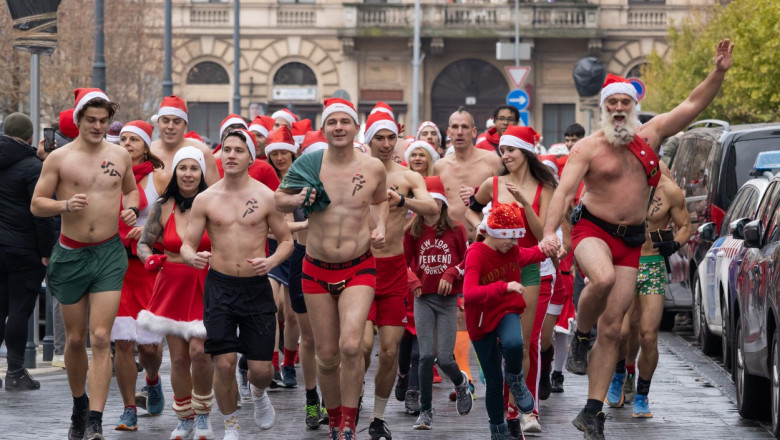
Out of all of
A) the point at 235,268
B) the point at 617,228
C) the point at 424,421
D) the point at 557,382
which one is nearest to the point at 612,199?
the point at 617,228

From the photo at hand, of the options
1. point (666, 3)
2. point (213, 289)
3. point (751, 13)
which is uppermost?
point (666, 3)

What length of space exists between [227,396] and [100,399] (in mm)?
873

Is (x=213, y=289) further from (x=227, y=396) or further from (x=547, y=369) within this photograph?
(x=547, y=369)

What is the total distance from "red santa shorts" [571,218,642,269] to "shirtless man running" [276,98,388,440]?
4.73ft

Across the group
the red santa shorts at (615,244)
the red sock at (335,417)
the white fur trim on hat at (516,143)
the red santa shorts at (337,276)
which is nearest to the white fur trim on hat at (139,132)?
the red santa shorts at (337,276)

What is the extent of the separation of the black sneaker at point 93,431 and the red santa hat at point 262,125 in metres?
5.20

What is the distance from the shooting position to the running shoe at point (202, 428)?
10.1 meters

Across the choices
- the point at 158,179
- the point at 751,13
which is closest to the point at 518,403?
the point at 158,179

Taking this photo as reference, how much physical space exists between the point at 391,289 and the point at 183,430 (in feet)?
5.42

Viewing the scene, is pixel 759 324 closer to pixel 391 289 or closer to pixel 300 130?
Answer: pixel 391 289

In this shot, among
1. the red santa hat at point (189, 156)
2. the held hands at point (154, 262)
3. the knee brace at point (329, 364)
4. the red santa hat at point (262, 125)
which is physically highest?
the red santa hat at point (262, 125)

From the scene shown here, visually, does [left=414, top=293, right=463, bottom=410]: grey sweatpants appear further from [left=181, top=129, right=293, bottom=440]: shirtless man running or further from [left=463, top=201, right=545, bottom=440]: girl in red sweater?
[left=181, top=129, right=293, bottom=440]: shirtless man running

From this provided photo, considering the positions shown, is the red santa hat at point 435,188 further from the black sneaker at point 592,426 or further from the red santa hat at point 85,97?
the red santa hat at point 85,97

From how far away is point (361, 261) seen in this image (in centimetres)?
975
